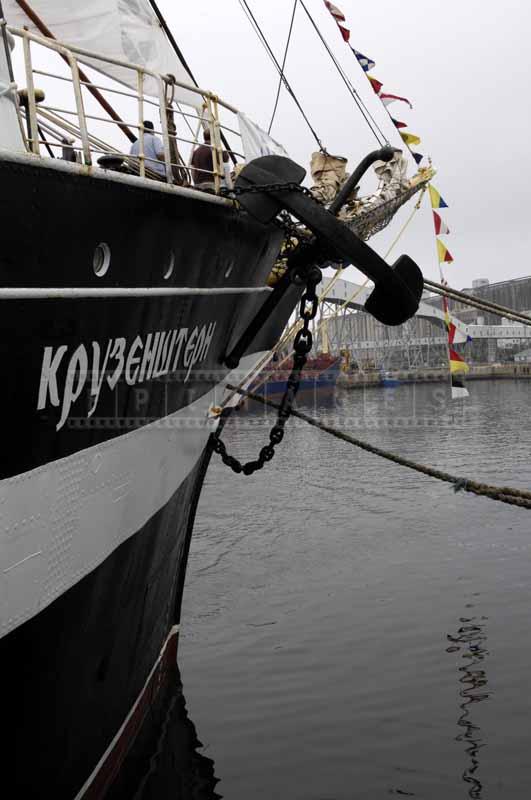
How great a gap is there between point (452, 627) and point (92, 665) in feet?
17.4

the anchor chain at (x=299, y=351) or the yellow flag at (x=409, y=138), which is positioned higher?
the yellow flag at (x=409, y=138)

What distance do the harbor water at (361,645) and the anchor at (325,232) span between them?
3336mm

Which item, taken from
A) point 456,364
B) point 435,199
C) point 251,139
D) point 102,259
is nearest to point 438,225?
point 435,199

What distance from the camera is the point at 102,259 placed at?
3.53m

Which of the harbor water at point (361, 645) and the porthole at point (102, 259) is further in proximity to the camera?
the harbor water at point (361, 645)

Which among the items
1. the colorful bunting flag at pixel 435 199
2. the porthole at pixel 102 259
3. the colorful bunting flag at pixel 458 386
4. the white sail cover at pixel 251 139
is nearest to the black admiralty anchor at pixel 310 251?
the white sail cover at pixel 251 139

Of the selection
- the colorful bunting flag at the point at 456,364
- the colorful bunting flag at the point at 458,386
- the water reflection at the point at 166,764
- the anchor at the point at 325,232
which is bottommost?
the water reflection at the point at 166,764

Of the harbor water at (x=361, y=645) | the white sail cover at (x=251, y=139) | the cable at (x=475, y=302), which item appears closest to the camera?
the harbor water at (x=361, y=645)

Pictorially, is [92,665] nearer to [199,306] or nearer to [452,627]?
[199,306]

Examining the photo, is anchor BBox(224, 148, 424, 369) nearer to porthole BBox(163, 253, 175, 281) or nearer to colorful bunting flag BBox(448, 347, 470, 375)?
porthole BBox(163, 253, 175, 281)

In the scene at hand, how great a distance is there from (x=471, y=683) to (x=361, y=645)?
1.28m

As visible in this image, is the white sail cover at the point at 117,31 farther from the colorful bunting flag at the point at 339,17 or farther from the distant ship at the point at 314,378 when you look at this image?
the distant ship at the point at 314,378

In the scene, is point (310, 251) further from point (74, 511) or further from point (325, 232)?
point (74, 511)

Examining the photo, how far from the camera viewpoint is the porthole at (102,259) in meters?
3.46
